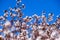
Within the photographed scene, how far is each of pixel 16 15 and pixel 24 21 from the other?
339 mm

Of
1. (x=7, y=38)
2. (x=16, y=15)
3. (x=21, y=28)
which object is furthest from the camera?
(x=16, y=15)

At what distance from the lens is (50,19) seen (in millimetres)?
4473

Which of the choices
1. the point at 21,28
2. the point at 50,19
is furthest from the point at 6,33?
the point at 50,19

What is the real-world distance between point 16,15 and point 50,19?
3.06ft

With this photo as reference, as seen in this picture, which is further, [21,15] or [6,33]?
[21,15]

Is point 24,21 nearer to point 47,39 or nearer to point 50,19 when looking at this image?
point 50,19

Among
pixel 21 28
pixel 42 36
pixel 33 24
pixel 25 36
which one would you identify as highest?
pixel 33 24

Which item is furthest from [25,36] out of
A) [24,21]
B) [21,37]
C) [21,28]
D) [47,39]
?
[24,21]

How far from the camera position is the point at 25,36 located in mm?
3318

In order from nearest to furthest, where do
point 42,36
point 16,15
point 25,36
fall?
point 42,36, point 25,36, point 16,15

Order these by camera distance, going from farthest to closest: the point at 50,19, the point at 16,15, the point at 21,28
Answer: the point at 50,19
the point at 16,15
the point at 21,28

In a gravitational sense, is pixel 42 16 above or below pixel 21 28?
above

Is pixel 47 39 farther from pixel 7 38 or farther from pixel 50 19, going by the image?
pixel 50 19

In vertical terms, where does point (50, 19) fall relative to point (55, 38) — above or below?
above
